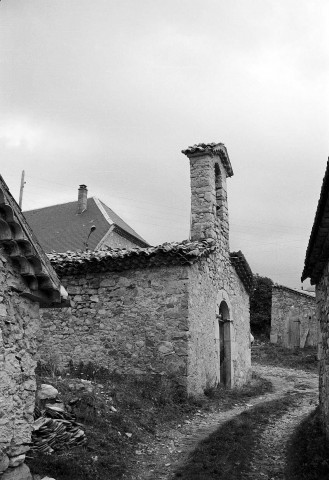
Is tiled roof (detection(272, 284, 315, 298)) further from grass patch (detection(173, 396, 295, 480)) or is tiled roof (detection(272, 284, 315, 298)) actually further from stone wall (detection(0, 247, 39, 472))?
stone wall (detection(0, 247, 39, 472))

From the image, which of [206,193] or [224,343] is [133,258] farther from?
[224,343]

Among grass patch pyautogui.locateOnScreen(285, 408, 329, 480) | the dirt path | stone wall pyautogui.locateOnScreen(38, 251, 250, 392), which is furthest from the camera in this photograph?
stone wall pyautogui.locateOnScreen(38, 251, 250, 392)

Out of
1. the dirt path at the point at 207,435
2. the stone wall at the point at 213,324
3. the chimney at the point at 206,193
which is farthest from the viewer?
the chimney at the point at 206,193

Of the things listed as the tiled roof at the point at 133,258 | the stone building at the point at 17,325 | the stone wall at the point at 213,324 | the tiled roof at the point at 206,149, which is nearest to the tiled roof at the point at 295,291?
the stone wall at the point at 213,324

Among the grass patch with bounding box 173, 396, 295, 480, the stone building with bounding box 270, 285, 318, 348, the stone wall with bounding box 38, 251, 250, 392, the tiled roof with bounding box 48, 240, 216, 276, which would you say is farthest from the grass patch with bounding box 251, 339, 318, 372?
the grass patch with bounding box 173, 396, 295, 480

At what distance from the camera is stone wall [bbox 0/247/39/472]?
A: 4.46m

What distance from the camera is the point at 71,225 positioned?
24078 mm

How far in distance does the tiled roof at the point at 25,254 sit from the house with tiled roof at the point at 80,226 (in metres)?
16.0

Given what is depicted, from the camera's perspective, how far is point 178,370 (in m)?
9.76

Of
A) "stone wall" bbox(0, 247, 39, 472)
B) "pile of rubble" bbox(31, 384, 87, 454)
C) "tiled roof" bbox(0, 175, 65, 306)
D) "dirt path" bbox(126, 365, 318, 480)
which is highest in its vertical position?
"tiled roof" bbox(0, 175, 65, 306)

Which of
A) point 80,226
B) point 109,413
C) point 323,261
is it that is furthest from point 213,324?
point 80,226

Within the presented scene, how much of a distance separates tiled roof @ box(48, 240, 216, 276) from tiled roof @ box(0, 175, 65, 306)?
521cm

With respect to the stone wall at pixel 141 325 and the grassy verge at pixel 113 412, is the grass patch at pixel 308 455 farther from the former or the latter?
the stone wall at pixel 141 325

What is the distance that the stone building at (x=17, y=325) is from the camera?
14.6 feet
